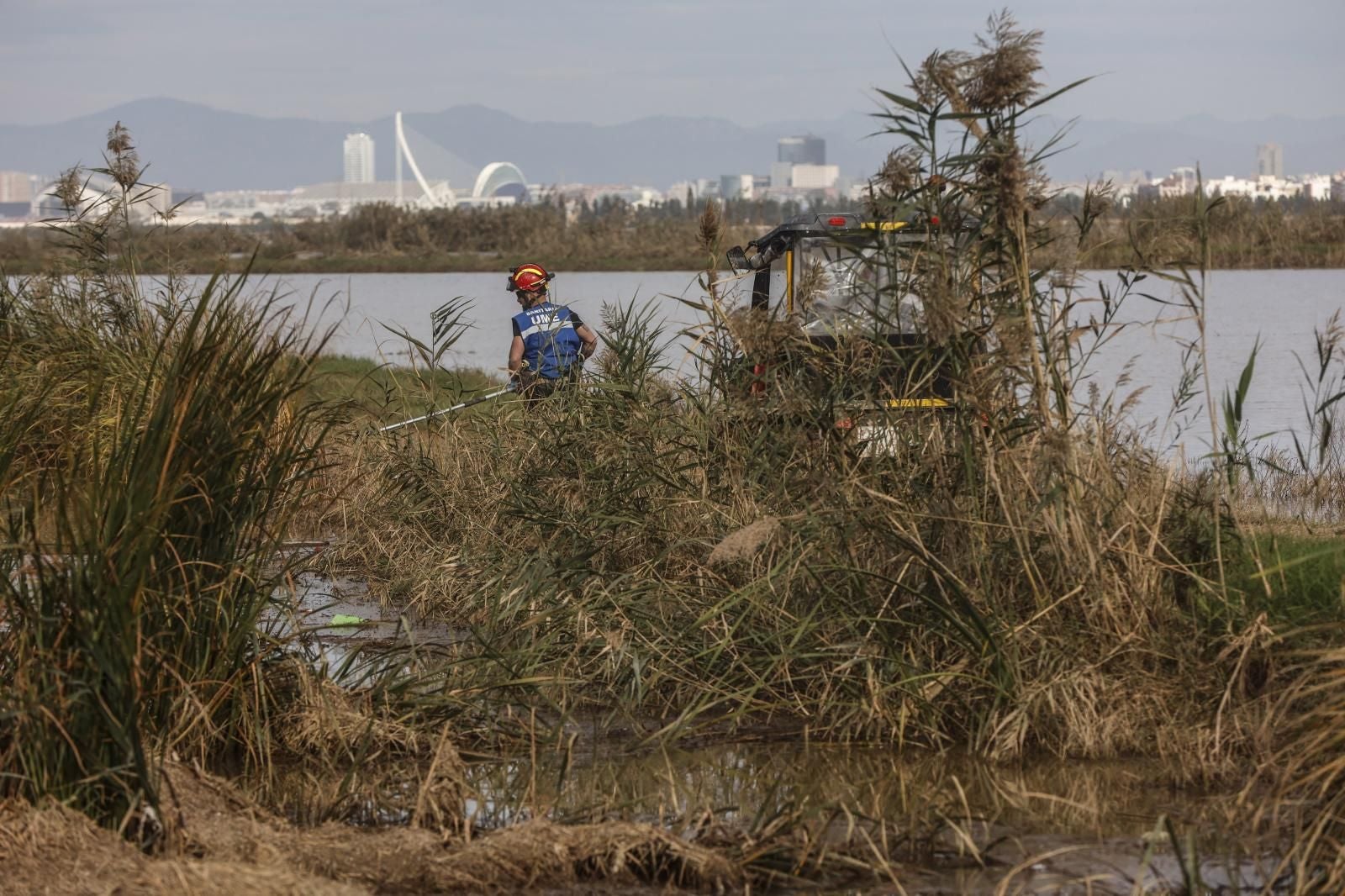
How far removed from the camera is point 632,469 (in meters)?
7.78

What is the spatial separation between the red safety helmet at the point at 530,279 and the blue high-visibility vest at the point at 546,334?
146 millimetres

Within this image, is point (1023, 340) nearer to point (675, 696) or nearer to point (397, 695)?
point (675, 696)

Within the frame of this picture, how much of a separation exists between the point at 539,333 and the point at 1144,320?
505 inches

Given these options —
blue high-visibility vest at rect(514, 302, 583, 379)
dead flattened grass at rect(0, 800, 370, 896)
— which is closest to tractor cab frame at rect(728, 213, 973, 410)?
dead flattened grass at rect(0, 800, 370, 896)

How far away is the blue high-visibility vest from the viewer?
34.5 feet

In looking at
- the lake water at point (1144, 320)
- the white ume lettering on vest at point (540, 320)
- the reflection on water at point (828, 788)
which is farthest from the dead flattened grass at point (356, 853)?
the white ume lettering on vest at point (540, 320)

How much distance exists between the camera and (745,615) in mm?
6168

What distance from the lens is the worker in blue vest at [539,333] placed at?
1020 centimetres

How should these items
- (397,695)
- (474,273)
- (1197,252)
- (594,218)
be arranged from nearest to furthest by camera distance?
1. (397,695)
2. (1197,252)
3. (474,273)
4. (594,218)

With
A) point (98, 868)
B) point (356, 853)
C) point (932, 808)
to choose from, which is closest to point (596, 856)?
point (356, 853)

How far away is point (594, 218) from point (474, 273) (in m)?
8.81

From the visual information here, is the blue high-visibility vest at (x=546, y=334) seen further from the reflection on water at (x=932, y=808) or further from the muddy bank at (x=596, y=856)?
the muddy bank at (x=596, y=856)

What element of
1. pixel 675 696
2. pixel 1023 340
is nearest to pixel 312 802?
pixel 675 696

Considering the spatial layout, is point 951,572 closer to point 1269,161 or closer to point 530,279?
point 530,279
